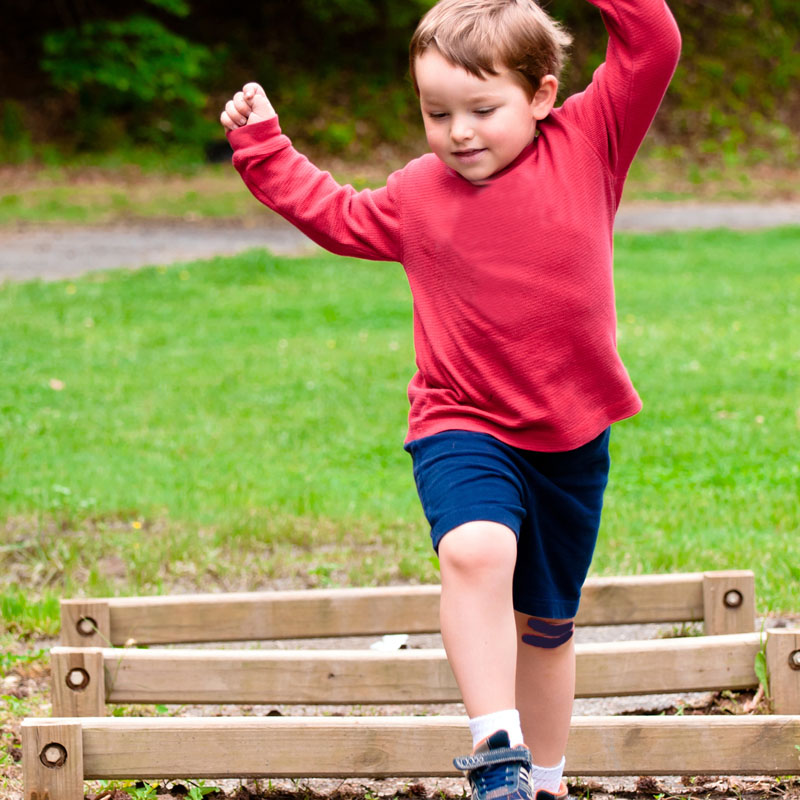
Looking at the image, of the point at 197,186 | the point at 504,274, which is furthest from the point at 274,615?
the point at 197,186

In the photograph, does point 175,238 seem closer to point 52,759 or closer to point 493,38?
point 52,759

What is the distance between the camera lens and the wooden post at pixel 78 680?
129 inches

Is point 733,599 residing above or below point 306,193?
below

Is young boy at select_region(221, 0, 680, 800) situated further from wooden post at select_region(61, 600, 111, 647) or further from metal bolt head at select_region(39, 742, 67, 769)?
wooden post at select_region(61, 600, 111, 647)

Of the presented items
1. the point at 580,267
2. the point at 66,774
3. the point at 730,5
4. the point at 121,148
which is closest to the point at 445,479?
the point at 580,267

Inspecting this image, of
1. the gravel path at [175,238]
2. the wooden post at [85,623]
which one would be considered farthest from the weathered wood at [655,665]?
the gravel path at [175,238]

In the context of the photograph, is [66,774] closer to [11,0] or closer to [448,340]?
[448,340]

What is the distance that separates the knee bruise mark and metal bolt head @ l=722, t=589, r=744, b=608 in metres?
1.06

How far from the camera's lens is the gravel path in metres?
13.5

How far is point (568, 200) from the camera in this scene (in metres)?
2.66

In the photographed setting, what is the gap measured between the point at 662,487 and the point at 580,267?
3.49 meters

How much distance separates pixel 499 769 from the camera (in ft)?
7.71

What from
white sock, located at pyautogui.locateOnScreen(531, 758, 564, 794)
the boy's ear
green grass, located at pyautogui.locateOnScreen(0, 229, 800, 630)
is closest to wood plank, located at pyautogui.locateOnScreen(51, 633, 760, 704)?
white sock, located at pyautogui.locateOnScreen(531, 758, 564, 794)

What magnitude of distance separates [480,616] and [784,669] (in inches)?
51.7
